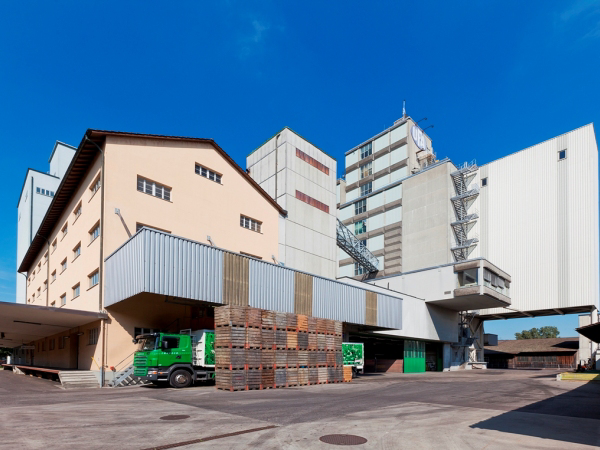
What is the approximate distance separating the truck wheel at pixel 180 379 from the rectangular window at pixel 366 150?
201 ft

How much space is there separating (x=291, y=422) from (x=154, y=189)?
20435 millimetres

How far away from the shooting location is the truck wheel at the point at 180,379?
Result: 2070 centimetres

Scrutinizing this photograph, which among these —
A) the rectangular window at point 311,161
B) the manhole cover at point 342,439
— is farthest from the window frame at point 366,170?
the manhole cover at point 342,439

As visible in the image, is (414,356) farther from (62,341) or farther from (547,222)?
(62,341)

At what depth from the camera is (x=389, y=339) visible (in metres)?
44.1

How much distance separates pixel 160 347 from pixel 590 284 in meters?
48.7

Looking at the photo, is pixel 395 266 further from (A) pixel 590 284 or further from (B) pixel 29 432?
(B) pixel 29 432

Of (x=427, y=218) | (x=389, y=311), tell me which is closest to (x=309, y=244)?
(x=389, y=311)

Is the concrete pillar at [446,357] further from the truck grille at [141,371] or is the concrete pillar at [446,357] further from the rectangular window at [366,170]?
the truck grille at [141,371]

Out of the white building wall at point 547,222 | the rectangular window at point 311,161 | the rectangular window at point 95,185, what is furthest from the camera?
the white building wall at point 547,222

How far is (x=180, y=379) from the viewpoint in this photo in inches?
827

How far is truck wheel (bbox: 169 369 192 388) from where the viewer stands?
67.9 ft

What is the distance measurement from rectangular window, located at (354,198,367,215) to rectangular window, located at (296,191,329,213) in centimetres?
2962

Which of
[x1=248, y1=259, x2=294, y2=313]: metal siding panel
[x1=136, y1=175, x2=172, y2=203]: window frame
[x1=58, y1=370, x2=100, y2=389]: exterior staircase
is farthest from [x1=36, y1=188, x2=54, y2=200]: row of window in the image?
[x1=248, y1=259, x2=294, y2=313]: metal siding panel
